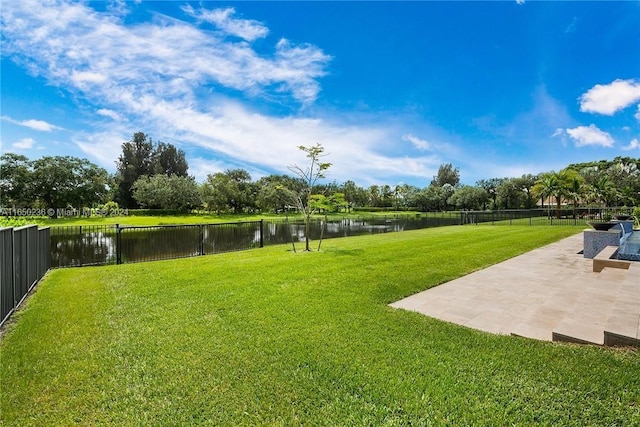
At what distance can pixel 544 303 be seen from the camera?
383 cm

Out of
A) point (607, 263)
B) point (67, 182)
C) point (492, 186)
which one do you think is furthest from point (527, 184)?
point (67, 182)

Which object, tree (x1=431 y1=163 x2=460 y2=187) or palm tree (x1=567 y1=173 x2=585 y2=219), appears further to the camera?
tree (x1=431 y1=163 x2=460 y2=187)

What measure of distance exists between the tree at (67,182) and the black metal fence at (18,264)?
34261 mm

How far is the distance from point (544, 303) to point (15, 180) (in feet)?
133

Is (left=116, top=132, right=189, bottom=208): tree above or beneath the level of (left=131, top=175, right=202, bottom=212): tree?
above

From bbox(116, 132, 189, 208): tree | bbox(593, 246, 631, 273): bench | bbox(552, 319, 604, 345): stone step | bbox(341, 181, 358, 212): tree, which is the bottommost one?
bbox(552, 319, 604, 345): stone step

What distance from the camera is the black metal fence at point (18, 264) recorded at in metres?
3.19

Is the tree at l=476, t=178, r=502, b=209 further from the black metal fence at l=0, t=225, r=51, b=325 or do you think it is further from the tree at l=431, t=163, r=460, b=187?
the black metal fence at l=0, t=225, r=51, b=325

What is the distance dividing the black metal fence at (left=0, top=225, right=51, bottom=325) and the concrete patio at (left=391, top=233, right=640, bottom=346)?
4.10m

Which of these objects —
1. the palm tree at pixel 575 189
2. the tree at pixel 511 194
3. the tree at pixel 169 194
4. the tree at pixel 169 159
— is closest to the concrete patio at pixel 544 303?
the palm tree at pixel 575 189

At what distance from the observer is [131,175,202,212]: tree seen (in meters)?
36.8

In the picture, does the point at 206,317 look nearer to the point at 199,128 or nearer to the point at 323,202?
the point at 323,202

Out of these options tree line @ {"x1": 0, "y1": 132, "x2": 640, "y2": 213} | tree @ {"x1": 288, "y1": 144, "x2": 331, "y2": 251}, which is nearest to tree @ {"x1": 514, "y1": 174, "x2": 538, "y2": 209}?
tree line @ {"x1": 0, "y1": 132, "x2": 640, "y2": 213}

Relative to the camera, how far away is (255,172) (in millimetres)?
49594
